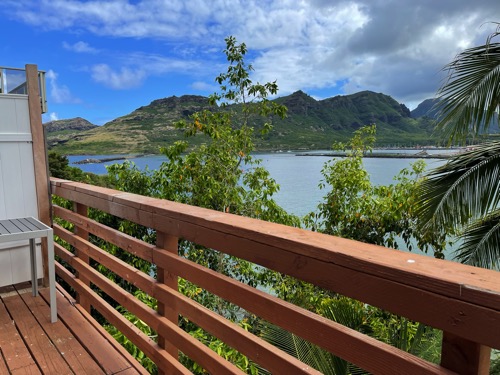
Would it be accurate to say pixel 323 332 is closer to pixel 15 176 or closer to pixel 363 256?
pixel 363 256

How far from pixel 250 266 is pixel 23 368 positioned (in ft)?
12.6

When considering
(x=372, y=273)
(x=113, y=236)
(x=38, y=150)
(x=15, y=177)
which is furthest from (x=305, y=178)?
(x=372, y=273)

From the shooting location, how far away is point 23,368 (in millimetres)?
1937

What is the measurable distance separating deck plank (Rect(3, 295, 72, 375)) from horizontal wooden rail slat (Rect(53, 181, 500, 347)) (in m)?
1.18

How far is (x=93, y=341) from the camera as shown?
219 cm

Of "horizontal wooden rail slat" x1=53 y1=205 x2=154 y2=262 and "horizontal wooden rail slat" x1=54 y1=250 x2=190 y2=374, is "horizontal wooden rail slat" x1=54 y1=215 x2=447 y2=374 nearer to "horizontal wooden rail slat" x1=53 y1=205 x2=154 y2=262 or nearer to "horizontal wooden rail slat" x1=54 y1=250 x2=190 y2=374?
"horizontal wooden rail slat" x1=53 y1=205 x2=154 y2=262

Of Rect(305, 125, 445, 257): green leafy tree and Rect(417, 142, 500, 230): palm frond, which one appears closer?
Rect(417, 142, 500, 230): palm frond

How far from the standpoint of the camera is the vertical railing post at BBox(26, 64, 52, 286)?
9.62 ft

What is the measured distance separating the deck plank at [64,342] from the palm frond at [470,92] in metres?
4.17

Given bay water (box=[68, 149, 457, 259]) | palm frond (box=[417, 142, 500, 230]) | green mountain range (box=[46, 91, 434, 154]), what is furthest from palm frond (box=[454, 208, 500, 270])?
green mountain range (box=[46, 91, 434, 154])

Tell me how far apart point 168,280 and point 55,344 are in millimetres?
1022

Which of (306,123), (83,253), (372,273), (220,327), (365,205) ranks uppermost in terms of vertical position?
(306,123)

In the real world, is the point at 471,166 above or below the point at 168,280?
above

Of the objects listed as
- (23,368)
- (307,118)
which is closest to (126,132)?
(307,118)
